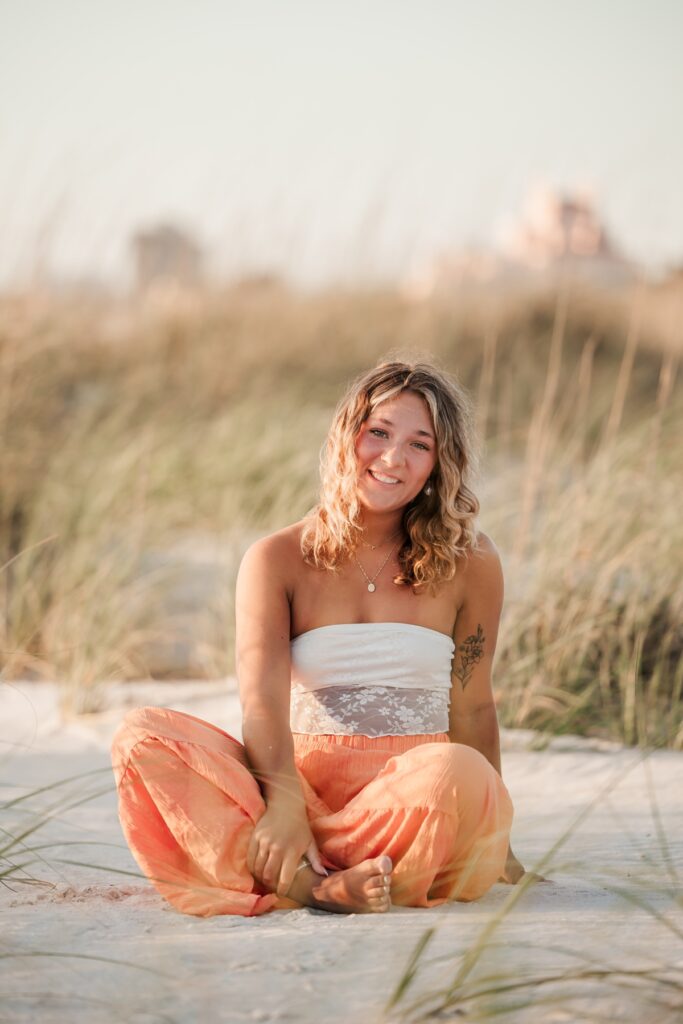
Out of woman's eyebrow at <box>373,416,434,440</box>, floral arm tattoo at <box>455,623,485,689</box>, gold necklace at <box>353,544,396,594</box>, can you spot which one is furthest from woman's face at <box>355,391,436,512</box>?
floral arm tattoo at <box>455,623,485,689</box>

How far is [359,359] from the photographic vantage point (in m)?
7.62

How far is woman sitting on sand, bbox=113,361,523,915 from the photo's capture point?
2125 millimetres

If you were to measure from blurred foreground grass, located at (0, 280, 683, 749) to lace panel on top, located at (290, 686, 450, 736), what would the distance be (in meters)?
0.79

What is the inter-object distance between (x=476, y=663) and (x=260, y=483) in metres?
2.95

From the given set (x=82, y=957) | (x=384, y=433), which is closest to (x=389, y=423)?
(x=384, y=433)

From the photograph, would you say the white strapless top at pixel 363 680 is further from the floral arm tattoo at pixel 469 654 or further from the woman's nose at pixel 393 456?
the woman's nose at pixel 393 456

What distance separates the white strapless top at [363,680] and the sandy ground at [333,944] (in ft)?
1.24

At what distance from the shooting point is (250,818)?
215 centimetres

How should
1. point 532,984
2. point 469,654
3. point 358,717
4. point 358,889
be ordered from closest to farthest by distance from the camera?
point 532,984, point 358,889, point 358,717, point 469,654

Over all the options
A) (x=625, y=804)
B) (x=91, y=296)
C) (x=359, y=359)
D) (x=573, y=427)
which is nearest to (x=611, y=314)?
(x=359, y=359)

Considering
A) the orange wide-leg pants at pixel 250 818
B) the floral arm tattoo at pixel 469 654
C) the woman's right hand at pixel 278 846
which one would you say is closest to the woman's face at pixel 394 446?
the floral arm tattoo at pixel 469 654

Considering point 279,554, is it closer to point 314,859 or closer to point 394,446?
point 394,446

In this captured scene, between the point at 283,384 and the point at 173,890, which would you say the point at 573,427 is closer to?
the point at 283,384

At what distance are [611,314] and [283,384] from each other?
3025 mm
